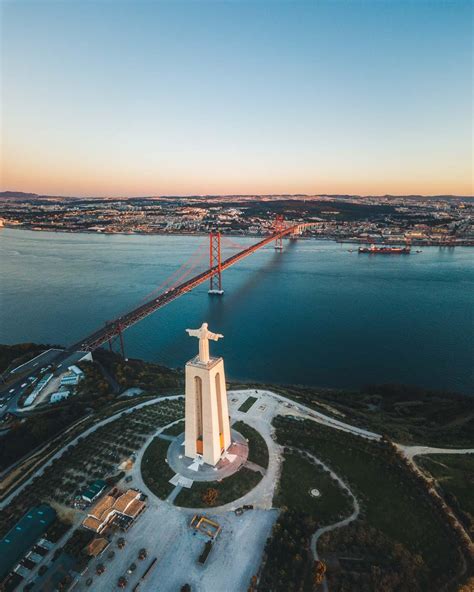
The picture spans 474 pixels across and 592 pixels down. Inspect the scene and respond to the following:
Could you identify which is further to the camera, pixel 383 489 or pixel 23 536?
pixel 383 489

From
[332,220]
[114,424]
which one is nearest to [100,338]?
[114,424]

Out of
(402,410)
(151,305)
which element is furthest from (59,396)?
(402,410)

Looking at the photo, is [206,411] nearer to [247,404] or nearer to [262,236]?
[247,404]

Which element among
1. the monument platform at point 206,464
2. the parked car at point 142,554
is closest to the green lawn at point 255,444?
the monument platform at point 206,464

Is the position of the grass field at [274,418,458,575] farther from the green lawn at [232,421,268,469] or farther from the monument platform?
the monument platform

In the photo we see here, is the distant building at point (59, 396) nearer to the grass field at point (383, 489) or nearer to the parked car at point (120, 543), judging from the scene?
the parked car at point (120, 543)

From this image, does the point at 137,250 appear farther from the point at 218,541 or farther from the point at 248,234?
the point at 218,541
